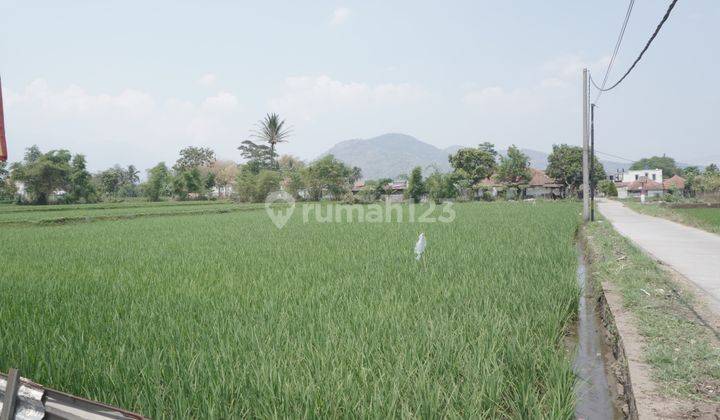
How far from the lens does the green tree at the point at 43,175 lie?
28.3 metres

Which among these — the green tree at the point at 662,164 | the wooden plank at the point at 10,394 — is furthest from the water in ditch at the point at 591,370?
the green tree at the point at 662,164

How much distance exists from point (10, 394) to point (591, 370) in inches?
106

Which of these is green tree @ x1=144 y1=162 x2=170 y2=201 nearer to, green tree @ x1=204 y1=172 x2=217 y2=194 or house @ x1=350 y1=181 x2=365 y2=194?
Result: green tree @ x1=204 y1=172 x2=217 y2=194

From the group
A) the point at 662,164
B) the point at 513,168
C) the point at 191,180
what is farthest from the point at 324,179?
the point at 662,164

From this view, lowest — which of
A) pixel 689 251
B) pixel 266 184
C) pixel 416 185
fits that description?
pixel 689 251

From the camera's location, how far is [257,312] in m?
3.18

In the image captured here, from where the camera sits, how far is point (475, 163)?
39.4 meters

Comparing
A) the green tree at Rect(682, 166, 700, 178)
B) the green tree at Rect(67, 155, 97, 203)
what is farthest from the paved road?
the green tree at Rect(682, 166, 700, 178)

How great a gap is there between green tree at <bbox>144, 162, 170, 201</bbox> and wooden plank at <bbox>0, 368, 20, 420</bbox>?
4115 cm

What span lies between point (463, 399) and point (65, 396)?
1307 mm

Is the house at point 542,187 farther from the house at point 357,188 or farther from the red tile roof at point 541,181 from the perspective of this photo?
the house at point 357,188

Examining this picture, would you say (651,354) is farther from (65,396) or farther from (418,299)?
(65,396)

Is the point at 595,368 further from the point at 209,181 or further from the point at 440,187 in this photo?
the point at 209,181

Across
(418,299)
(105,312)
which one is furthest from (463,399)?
(105,312)
